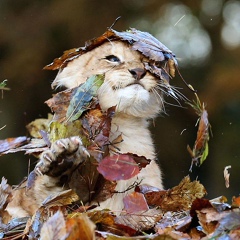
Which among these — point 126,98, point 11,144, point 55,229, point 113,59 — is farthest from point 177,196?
point 55,229

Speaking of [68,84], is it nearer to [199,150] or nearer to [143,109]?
[143,109]

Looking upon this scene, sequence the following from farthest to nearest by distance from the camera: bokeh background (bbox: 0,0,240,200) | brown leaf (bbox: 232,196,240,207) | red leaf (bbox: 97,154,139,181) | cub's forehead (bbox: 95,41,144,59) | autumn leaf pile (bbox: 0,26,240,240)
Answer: bokeh background (bbox: 0,0,240,200)
cub's forehead (bbox: 95,41,144,59)
red leaf (bbox: 97,154,139,181)
brown leaf (bbox: 232,196,240,207)
autumn leaf pile (bbox: 0,26,240,240)

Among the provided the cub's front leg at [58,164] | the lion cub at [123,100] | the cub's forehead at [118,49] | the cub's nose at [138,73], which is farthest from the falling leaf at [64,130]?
the cub's forehead at [118,49]

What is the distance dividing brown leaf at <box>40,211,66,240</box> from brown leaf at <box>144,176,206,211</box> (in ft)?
3.17

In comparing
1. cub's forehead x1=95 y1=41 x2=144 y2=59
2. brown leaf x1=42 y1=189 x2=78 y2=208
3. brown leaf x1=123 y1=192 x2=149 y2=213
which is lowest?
brown leaf x1=123 y1=192 x2=149 y2=213

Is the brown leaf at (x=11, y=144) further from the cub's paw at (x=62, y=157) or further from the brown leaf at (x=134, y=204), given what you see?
the brown leaf at (x=134, y=204)

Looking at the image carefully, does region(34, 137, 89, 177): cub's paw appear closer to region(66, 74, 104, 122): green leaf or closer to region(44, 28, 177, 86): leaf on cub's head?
region(66, 74, 104, 122): green leaf

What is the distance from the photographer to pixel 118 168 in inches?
134

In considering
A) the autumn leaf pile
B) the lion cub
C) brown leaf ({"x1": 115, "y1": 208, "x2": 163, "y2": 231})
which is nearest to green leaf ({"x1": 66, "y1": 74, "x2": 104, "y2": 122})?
the autumn leaf pile

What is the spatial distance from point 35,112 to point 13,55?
108cm

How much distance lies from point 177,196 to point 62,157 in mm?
589

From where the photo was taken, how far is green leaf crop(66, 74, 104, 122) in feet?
12.8

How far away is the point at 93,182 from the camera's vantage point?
367 cm

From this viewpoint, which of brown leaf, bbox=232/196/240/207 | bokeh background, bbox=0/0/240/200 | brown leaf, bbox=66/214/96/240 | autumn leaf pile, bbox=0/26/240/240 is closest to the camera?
brown leaf, bbox=66/214/96/240
